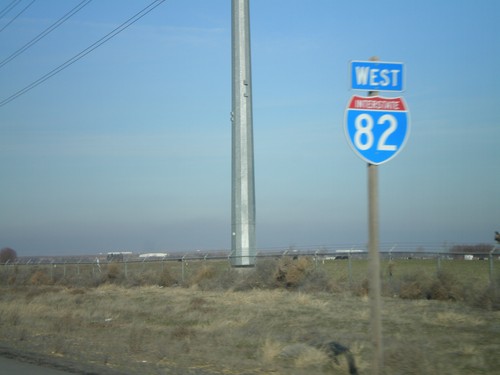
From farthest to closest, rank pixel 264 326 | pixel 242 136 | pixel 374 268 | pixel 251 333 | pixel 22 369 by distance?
pixel 242 136 → pixel 264 326 → pixel 251 333 → pixel 22 369 → pixel 374 268

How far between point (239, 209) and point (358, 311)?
1094 cm

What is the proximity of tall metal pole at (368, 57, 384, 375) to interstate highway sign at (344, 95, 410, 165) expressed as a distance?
0.19 m

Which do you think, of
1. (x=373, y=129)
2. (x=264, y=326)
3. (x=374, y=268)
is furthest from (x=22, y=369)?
(x=373, y=129)

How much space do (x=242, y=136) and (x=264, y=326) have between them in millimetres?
13690

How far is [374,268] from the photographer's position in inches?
350

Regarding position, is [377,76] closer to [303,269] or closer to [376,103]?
[376,103]

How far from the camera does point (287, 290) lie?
99.3 ft

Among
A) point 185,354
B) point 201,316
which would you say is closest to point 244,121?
point 201,316

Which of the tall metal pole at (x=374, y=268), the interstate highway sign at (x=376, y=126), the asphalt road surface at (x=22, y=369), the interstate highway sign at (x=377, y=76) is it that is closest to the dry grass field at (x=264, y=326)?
the asphalt road surface at (x=22, y=369)

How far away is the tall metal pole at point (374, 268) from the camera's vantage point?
8.86 meters

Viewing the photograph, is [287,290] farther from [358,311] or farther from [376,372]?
[376,372]

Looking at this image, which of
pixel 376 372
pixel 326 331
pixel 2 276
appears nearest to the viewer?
pixel 376 372

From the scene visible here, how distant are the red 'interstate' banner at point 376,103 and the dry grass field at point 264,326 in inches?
185

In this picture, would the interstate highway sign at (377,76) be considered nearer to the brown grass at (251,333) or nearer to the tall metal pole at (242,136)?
the brown grass at (251,333)
